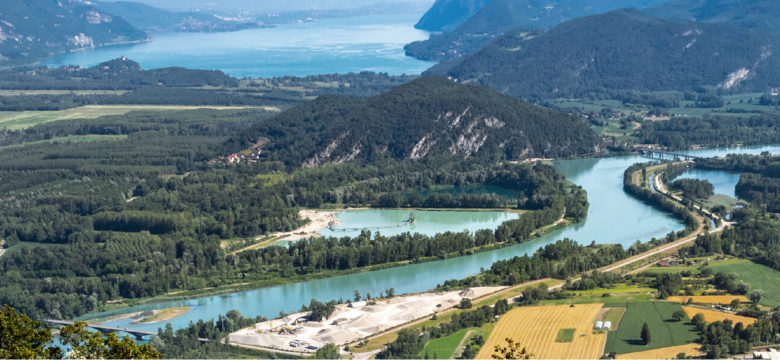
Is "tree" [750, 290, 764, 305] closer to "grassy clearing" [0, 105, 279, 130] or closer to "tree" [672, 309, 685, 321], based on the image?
"tree" [672, 309, 685, 321]

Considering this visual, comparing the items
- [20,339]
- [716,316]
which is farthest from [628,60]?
[20,339]

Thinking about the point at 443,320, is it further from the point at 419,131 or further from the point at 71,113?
the point at 71,113

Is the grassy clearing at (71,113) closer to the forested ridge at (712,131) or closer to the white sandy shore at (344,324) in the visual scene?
the forested ridge at (712,131)

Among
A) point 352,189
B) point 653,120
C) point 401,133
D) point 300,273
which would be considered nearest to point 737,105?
point 653,120

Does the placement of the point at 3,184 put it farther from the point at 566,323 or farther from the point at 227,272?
the point at 566,323

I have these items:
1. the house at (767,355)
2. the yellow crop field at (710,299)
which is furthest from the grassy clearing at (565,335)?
the house at (767,355)
